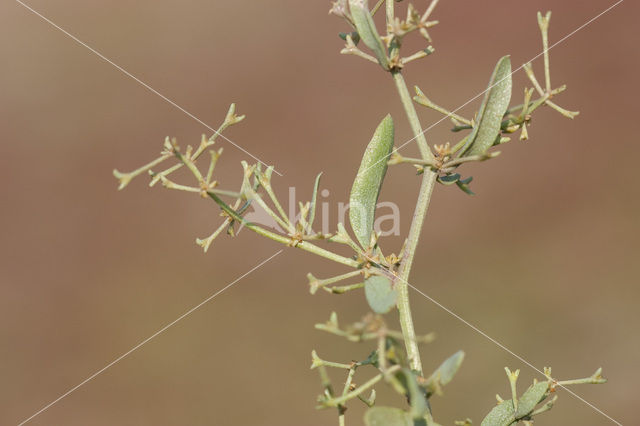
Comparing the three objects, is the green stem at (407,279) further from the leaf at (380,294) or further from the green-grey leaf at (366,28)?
the green-grey leaf at (366,28)

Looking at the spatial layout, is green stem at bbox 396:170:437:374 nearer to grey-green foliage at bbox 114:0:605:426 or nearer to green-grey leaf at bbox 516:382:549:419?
grey-green foliage at bbox 114:0:605:426

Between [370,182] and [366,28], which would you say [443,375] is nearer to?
[370,182]

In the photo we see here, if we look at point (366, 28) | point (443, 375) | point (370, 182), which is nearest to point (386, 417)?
point (443, 375)

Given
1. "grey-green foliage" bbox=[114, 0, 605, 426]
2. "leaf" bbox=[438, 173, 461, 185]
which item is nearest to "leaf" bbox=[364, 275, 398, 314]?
"grey-green foliage" bbox=[114, 0, 605, 426]

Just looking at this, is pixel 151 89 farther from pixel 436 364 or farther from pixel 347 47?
pixel 347 47

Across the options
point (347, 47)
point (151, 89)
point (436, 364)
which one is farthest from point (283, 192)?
point (347, 47)

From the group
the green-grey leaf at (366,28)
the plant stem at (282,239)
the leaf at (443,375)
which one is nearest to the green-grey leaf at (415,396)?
the leaf at (443,375)
